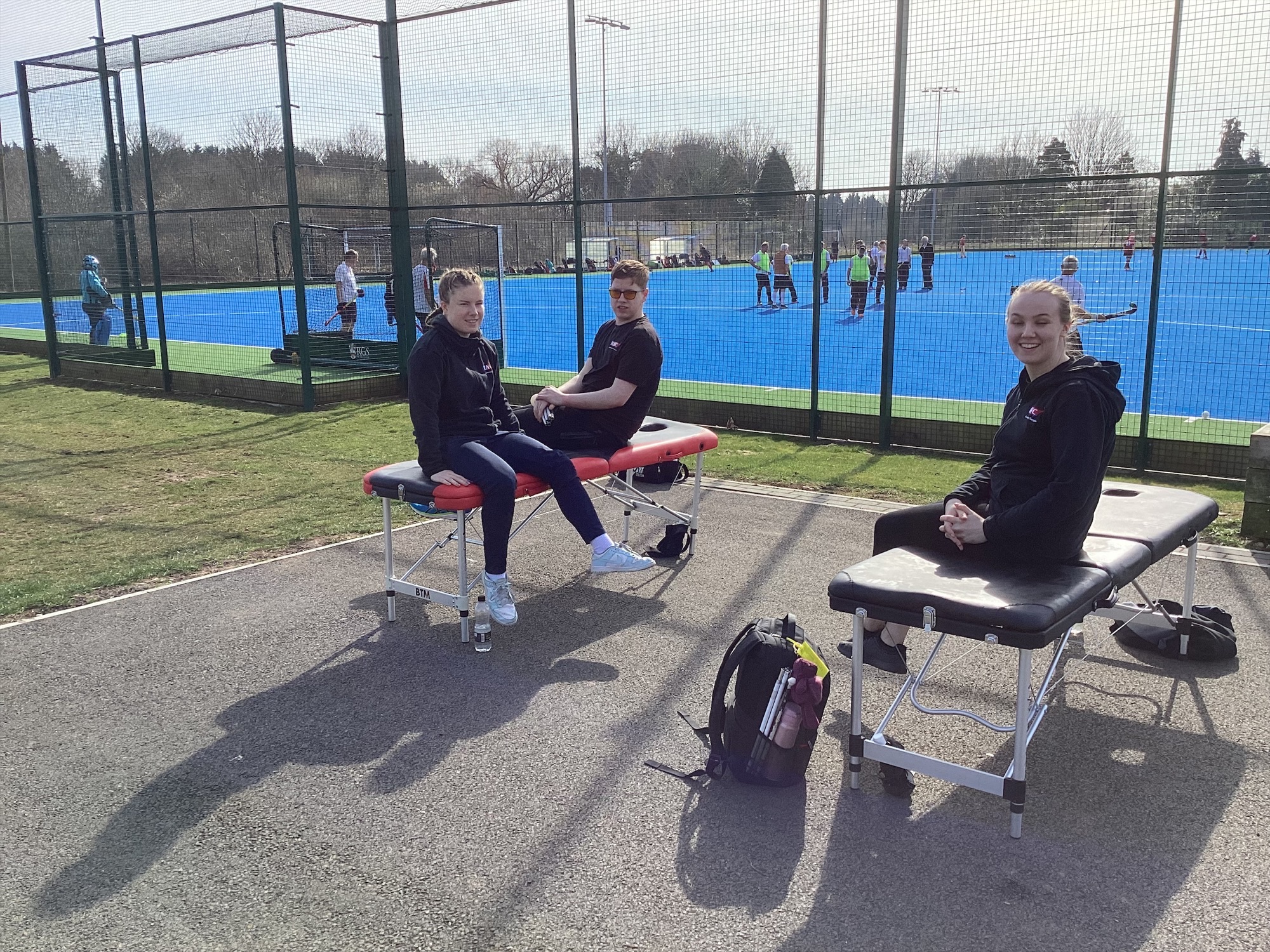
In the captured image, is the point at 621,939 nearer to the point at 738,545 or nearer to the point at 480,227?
the point at 738,545

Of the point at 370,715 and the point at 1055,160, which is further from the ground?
the point at 1055,160

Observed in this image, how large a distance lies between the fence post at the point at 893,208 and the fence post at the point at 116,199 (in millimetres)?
10750

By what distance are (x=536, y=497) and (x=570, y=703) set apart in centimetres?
378

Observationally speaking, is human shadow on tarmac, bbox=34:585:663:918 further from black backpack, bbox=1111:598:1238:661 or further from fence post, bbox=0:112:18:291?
fence post, bbox=0:112:18:291

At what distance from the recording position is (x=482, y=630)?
16.0ft

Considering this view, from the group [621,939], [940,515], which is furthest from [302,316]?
[621,939]

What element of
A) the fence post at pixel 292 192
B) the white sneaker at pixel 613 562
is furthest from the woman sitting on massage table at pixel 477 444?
the fence post at pixel 292 192

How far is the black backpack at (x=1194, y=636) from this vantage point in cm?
462

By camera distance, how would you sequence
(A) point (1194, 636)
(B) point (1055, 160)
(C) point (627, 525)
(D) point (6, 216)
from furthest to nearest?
(D) point (6, 216) < (B) point (1055, 160) < (C) point (627, 525) < (A) point (1194, 636)

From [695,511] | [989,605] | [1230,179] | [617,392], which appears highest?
[1230,179]

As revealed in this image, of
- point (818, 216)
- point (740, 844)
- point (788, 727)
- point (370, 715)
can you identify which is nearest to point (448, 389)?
point (370, 715)

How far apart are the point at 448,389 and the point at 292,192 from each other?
7441 mm

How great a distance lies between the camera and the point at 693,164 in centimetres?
1081

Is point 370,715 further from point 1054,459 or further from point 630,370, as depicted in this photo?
point 1054,459
